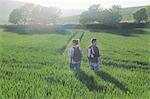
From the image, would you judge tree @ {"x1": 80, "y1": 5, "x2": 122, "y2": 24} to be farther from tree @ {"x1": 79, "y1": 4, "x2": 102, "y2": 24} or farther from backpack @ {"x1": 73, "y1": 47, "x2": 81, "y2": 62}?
backpack @ {"x1": 73, "y1": 47, "x2": 81, "y2": 62}

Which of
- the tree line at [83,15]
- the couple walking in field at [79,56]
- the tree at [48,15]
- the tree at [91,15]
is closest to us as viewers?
the couple walking in field at [79,56]

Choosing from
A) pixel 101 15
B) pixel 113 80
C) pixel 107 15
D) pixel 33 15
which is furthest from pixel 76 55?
pixel 33 15

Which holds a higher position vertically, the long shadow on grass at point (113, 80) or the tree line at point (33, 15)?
the long shadow on grass at point (113, 80)

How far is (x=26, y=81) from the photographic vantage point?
12.3m

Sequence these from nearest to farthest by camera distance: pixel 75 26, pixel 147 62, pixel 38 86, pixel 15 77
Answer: pixel 38 86, pixel 15 77, pixel 147 62, pixel 75 26

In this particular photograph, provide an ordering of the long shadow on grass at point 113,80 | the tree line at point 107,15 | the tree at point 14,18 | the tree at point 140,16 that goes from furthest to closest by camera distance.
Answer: the tree at point 14,18 < the tree at point 140,16 < the tree line at point 107,15 < the long shadow on grass at point 113,80

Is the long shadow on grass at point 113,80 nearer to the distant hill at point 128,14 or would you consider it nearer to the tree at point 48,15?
the tree at point 48,15

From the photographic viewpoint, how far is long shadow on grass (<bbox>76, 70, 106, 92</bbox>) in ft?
37.8

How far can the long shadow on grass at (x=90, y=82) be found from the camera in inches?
453

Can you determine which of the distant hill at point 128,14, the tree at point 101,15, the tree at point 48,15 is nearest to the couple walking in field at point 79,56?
the tree at point 101,15

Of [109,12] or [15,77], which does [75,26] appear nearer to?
[109,12]

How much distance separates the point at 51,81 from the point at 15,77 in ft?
4.61

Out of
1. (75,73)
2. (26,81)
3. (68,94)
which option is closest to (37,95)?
(68,94)

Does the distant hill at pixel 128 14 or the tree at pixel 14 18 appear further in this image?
the distant hill at pixel 128 14
